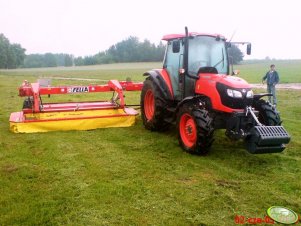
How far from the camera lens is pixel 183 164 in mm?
5672

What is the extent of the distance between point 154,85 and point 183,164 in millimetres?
2501

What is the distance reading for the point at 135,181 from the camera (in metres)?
4.92

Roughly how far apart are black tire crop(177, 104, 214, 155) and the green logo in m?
1.86

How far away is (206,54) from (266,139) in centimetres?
225

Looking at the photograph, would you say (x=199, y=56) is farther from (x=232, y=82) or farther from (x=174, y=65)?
(x=232, y=82)

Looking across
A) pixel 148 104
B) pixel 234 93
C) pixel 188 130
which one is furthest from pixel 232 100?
pixel 148 104

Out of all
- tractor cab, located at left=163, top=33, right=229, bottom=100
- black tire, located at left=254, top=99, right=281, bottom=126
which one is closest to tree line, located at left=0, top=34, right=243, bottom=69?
tractor cab, located at left=163, top=33, right=229, bottom=100

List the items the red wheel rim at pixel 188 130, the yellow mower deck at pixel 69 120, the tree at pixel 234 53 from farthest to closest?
the yellow mower deck at pixel 69 120 < the tree at pixel 234 53 < the red wheel rim at pixel 188 130

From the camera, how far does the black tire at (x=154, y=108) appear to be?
7426mm

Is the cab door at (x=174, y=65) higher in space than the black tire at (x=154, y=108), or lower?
higher

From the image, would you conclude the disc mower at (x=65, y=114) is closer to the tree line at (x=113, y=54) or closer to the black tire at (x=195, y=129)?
the black tire at (x=195, y=129)

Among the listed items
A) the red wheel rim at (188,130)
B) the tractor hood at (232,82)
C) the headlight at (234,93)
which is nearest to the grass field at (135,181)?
the red wheel rim at (188,130)

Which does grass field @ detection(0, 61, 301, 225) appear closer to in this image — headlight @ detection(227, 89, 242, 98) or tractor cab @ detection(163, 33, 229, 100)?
headlight @ detection(227, 89, 242, 98)

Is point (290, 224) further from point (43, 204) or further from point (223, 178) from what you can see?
point (43, 204)
